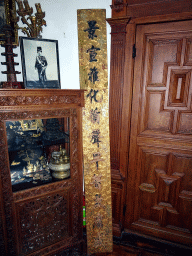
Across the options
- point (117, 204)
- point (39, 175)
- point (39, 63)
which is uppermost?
point (39, 63)

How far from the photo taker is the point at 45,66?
4.89ft

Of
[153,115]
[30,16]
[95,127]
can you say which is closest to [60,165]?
[95,127]

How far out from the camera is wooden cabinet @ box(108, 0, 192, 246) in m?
1.50

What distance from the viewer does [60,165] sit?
5.18 feet

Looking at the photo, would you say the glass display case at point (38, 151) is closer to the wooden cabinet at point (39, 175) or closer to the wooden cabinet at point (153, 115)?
the wooden cabinet at point (39, 175)

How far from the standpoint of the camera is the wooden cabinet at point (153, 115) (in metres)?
1.50

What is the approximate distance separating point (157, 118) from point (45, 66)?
50.4 inches

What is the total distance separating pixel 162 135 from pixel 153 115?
0.24m

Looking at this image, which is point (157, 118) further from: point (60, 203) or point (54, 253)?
point (54, 253)

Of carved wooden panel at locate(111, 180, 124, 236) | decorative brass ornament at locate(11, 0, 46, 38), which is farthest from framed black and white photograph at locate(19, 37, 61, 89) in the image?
carved wooden panel at locate(111, 180, 124, 236)

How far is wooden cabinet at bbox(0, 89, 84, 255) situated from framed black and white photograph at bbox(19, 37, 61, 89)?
271mm

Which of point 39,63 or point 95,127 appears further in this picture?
point 95,127

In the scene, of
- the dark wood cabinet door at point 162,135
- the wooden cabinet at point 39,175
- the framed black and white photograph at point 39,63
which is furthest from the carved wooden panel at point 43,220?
the framed black and white photograph at point 39,63

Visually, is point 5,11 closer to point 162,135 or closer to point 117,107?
point 117,107
